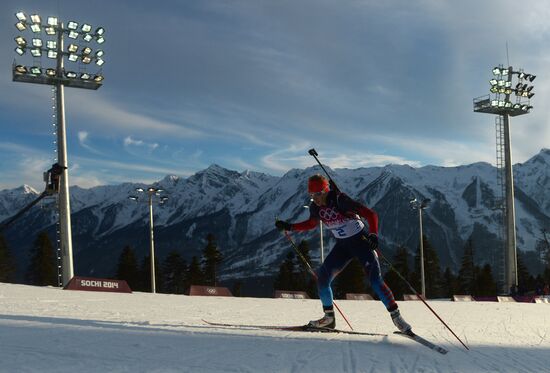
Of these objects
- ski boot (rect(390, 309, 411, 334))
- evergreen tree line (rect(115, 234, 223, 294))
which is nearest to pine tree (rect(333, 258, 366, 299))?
evergreen tree line (rect(115, 234, 223, 294))

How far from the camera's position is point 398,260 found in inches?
3095

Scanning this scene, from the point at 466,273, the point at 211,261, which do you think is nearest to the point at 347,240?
the point at 211,261

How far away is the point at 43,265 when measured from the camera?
70.6 metres

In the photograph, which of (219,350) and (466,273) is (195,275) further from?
(219,350)

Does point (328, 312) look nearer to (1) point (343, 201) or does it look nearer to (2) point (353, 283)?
(1) point (343, 201)

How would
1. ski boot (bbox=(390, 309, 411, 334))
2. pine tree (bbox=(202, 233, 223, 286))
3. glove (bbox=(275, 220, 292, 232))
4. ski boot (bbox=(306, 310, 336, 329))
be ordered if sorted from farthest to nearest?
pine tree (bbox=(202, 233, 223, 286)) < glove (bbox=(275, 220, 292, 232)) < ski boot (bbox=(306, 310, 336, 329)) < ski boot (bbox=(390, 309, 411, 334))

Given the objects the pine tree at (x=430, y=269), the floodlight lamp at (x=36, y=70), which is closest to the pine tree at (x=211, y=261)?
the pine tree at (x=430, y=269)

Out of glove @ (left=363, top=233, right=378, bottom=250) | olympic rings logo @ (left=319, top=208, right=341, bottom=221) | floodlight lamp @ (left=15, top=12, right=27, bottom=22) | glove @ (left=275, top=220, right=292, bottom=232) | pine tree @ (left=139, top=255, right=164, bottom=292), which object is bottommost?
pine tree @ (left=139, top=255, right=164, bottom=292)

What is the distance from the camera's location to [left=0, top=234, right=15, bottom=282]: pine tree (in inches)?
2753

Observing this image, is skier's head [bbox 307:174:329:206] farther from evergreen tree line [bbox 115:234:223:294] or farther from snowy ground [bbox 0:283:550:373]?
evergreen tree line [bbox 115:234:223:294]

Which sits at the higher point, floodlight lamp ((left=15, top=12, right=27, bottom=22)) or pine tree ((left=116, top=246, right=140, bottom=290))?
floodlight lamp ((left=15, top=12, right=27, bottom=22))

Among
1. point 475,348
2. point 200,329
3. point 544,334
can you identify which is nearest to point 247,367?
point 200,329

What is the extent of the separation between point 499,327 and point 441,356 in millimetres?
4760

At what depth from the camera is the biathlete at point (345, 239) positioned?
265 inches
